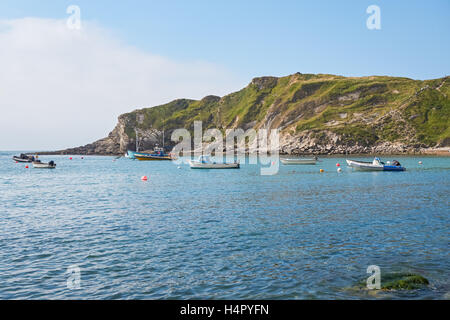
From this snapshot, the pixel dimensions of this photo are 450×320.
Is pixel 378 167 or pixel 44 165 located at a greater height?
pixel 44 165

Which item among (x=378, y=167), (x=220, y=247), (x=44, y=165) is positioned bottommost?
(x=220, y=247)

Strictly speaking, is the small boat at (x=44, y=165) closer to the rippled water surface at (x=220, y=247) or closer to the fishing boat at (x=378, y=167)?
the rippled water surface at (x=220, y=247)

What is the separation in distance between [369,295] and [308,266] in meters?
3.33

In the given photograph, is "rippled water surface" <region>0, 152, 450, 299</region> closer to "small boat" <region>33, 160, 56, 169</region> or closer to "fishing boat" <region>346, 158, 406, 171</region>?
"fishing boat" <region>346, 158, 406, 171</region>

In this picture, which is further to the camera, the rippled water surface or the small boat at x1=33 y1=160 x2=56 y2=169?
the small boat at x1=33 y1=160 x2=56 y2=169

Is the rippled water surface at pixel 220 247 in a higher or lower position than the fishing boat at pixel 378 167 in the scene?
lower

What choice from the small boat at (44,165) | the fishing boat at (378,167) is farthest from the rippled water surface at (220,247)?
the small boat at (44,165)

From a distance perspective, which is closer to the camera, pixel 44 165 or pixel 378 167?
pixel 378 167

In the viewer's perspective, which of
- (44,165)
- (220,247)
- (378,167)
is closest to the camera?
(220,247)

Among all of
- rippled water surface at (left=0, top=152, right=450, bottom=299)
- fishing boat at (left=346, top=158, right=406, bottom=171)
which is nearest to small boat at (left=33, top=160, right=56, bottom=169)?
rippled water surface at (left=0, top=152, right=450, bottom=299)

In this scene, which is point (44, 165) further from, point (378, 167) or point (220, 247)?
point (220, 247)

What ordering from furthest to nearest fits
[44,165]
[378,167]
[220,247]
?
1. [44,165]
2. [378,167]
3. [220,247]

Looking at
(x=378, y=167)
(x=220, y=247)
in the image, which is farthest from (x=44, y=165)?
(x=220, y=247)

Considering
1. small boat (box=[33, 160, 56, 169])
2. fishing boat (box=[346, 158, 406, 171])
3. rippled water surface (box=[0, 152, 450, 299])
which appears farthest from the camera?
small boat (box=[33, 160, 56, 169])
